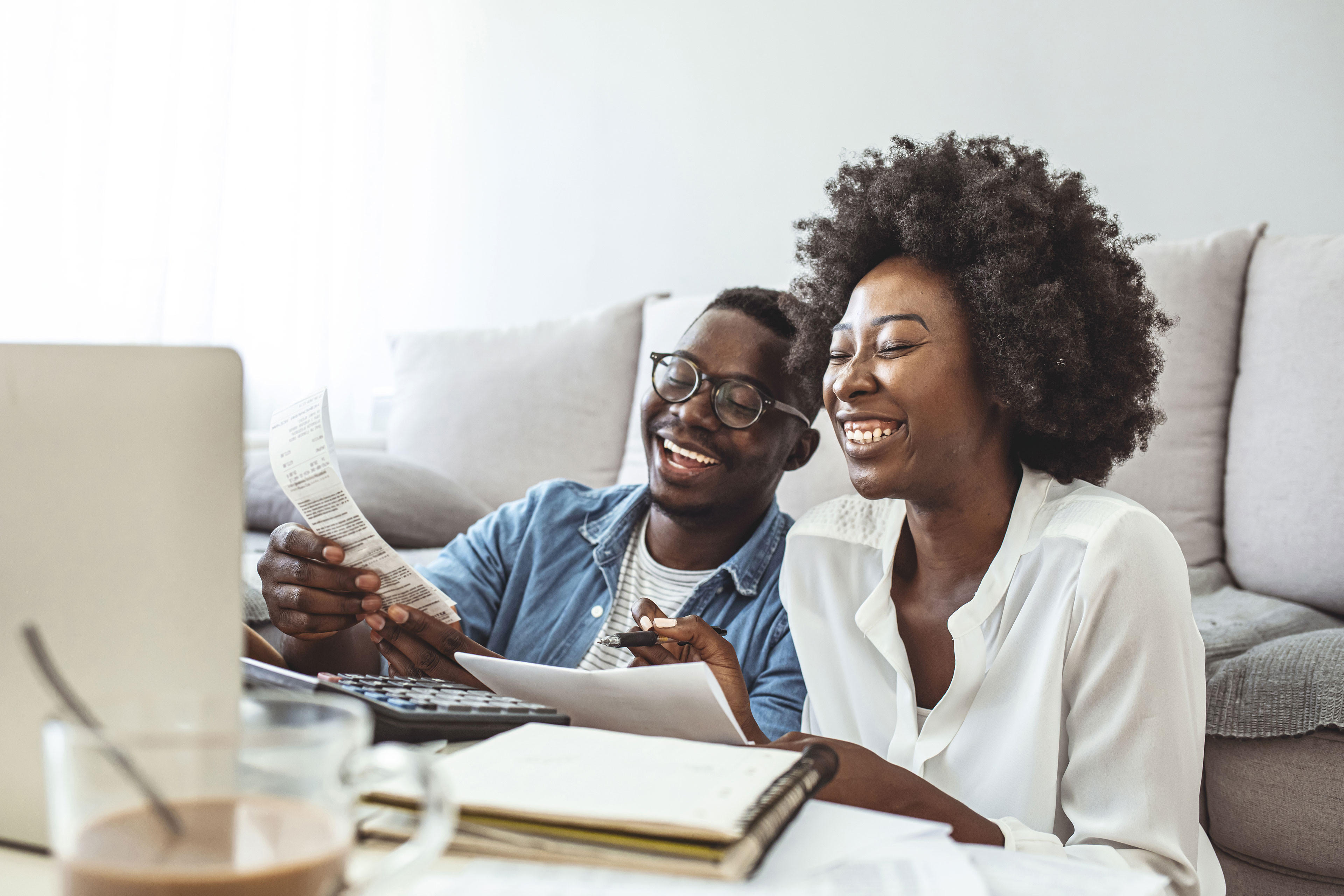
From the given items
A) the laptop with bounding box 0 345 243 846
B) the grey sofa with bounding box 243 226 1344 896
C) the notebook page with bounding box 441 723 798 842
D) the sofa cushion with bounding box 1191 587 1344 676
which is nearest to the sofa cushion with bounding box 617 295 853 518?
the grey sofa with bounding box 243 226 1344 896

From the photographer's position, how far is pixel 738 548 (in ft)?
5.03

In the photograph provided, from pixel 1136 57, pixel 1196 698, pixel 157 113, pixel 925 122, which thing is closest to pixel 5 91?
pixel 157 113

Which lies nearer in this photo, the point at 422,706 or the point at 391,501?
the point at 422,706

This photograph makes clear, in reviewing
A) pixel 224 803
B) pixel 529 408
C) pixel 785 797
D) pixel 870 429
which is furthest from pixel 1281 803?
pixel 529 408

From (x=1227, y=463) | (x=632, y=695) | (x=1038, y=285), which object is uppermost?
(x=1038, y=285)

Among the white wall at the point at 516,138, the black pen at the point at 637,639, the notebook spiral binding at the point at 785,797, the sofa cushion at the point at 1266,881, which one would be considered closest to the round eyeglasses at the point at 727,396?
the black pen at the point at 637,639

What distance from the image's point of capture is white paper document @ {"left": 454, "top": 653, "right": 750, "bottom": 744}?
703 millimetres

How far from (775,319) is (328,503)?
755 millimetres

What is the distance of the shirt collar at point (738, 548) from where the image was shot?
1.43m

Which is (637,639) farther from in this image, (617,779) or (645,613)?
(617,779)

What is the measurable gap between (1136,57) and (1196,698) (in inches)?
72.2

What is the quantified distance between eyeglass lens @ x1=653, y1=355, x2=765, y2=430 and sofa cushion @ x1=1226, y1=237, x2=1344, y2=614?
955 mm

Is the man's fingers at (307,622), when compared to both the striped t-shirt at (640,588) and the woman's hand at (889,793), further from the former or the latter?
the woman's hand at (889,793)

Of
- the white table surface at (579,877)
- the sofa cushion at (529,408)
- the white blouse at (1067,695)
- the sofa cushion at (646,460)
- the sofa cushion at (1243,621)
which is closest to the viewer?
the white table surface at (579,877)
